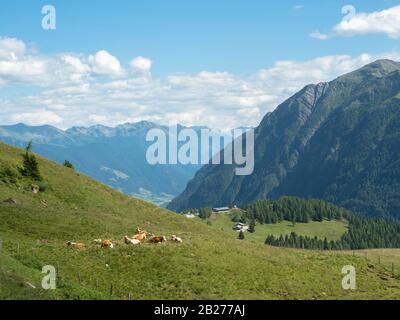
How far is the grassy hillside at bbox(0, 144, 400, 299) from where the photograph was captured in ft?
140

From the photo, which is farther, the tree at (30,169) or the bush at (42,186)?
the tree at (30,169)

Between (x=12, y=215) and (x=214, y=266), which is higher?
(x=12, y=215)

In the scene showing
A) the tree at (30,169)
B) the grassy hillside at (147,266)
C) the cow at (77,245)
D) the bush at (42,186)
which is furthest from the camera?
the tree at (30,169)

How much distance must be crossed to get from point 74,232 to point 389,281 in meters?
37.4

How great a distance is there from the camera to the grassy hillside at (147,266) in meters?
42.7

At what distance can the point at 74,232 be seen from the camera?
2422 inches

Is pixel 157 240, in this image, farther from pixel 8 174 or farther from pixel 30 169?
pixel 30 169

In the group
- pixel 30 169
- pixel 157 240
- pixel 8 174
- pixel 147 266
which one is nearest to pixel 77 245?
pixel 157 240

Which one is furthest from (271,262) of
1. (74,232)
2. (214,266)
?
(74,232)

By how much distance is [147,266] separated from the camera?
49125 millimetres

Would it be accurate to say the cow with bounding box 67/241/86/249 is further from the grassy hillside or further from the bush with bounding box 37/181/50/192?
the bush with bounding box 37/181/50/192

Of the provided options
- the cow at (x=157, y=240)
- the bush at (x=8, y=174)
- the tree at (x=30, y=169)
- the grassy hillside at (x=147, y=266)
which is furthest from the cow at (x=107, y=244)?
the tree at (x=30, y=169)

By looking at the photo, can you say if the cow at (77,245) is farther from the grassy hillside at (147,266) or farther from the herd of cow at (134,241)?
the grassy hillside at (147,266)
